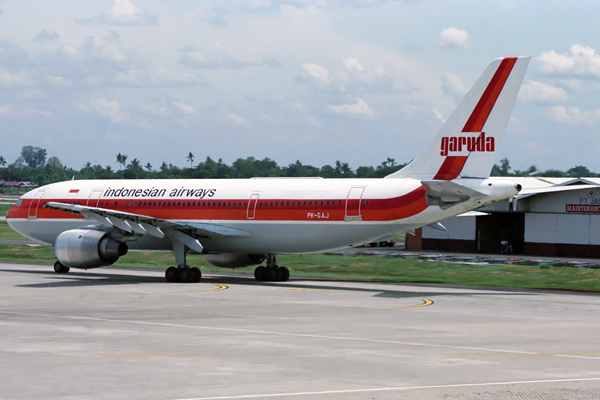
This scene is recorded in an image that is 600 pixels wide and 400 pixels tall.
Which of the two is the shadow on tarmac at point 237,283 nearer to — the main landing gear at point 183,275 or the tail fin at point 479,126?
the main landing gear at point 183,275

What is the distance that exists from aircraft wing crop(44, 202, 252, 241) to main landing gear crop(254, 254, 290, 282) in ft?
9.40

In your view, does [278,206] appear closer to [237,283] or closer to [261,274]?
[237,283]

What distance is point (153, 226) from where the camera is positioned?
37438 millimetres

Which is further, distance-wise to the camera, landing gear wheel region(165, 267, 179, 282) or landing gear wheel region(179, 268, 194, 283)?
landing gear wheel region(165, 267, 179, 282)

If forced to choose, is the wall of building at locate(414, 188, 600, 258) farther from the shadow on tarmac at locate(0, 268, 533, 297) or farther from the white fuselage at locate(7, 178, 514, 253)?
the white fuselage at locate(7, 178, 514, 253)

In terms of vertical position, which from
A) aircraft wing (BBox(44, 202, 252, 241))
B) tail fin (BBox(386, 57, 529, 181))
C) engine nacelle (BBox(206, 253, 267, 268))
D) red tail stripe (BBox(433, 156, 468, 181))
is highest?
tail fin (BBox(386, 57, 529, 181))

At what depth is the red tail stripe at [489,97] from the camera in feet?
106

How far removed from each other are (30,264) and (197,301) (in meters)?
25.9

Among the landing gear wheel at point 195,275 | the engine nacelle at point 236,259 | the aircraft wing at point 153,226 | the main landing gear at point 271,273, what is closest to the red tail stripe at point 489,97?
the aircraft wing at point 153,226

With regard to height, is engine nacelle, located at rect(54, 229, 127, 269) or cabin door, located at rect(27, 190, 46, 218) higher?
cabin door, located at rect(27, 190, 46, 218)

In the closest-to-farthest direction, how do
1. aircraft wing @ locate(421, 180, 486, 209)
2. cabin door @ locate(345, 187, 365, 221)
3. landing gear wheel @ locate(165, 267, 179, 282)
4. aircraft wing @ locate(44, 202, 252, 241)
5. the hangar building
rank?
aircraft wing @ locate(421, 180, 486, 209)
cabin door @ locate(345, 187, 365, 221)
aircraft wing @ locate(44, 202, 252, 241)
landing gear wheel @ locate(165, 267, 179, 282)
the hangar building

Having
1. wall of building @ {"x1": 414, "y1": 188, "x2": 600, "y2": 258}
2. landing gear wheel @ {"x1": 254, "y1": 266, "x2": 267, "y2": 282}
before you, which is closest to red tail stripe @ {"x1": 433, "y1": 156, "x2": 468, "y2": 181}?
landing gear wheel @ {"x1": 254, "y1": 266, "x2": 267, "y2": 282}

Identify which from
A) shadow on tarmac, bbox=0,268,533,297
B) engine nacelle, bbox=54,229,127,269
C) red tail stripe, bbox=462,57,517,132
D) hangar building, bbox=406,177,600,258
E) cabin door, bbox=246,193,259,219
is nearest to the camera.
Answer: red tail stripe, bbox=462,57,517,132

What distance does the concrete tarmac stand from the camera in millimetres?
13289
